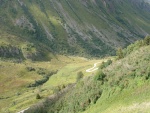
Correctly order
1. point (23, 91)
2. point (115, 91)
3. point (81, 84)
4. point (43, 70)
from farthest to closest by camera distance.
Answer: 1. point (43, 70)
2. point (23, 91)
3. point (81, 84)
4. point (115, 91)

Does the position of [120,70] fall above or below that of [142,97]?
above

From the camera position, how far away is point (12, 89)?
458 feet

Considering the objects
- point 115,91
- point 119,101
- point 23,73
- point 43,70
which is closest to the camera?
point 119,101

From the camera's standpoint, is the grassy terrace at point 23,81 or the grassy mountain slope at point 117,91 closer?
the grassy mountain slope at point 117,91

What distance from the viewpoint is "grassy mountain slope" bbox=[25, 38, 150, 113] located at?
42.1 metres

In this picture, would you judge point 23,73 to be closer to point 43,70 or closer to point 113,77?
point 43,70

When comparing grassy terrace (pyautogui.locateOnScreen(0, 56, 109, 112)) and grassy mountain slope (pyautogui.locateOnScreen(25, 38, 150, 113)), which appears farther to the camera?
grassy terrace (pyautogui.locateOnScreen(0, 56, 109, 112))

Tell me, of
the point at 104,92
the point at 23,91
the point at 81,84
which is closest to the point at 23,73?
the point at 23,91

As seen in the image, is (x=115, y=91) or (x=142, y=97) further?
(x=115, y=91)

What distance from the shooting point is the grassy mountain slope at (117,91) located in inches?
1657

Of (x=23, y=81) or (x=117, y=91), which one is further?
(x=23, y=81)

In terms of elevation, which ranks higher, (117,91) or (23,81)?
(23,81)

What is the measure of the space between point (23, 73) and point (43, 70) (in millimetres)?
16565

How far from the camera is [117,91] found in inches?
1890
